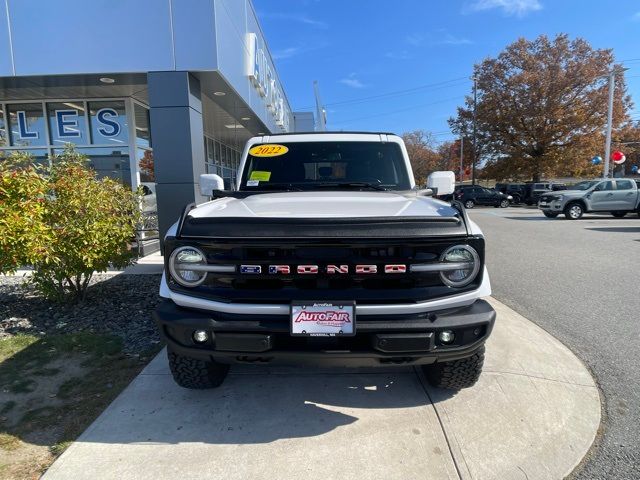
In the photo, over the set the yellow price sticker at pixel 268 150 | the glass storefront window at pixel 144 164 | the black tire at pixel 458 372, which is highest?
the glass storefront window at pixel 144 164

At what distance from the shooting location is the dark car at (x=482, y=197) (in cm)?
3003

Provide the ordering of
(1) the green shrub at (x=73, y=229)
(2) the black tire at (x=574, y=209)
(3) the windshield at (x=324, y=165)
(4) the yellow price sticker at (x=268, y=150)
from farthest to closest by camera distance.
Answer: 1. (2) the black tire at (x=574, y=209)
2. (1) the green shrub at (x=73, y=229)
3. (4) the yellow price sticker at (x=268, y=150)
4. (3) the windshield at (x=324, y=165)

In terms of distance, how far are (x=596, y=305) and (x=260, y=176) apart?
4461 millimetres

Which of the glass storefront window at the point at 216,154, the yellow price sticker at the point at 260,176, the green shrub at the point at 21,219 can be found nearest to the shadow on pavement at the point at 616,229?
the yellow price sticker at the point at 260,176

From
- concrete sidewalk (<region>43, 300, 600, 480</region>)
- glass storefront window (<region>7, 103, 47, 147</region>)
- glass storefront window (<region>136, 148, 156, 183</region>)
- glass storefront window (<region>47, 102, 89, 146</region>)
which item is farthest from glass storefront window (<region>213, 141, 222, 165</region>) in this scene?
concrete sidewalk (<region>43, 300, 600, 480</region>)

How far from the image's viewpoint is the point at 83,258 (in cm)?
440

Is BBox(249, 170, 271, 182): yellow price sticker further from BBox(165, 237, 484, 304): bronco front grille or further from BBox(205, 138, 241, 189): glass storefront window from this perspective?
BBox(205, 138, 241, 189): glass storefront window

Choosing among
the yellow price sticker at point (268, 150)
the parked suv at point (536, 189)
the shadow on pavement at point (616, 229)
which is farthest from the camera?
the parked suv at point (536, 189)

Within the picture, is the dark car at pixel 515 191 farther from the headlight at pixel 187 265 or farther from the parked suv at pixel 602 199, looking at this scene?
the headlight at pixel 187 265

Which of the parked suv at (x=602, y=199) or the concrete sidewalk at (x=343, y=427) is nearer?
the concrete sidewalk at (x=343, y=427)

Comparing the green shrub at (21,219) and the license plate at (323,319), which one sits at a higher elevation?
the green shrub at (21,219)

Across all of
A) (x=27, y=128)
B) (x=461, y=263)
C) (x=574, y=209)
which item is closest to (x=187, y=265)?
(x=461, y=263)

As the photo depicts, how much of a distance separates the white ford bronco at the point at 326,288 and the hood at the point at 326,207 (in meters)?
0.04

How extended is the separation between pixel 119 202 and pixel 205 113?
24.4ft
